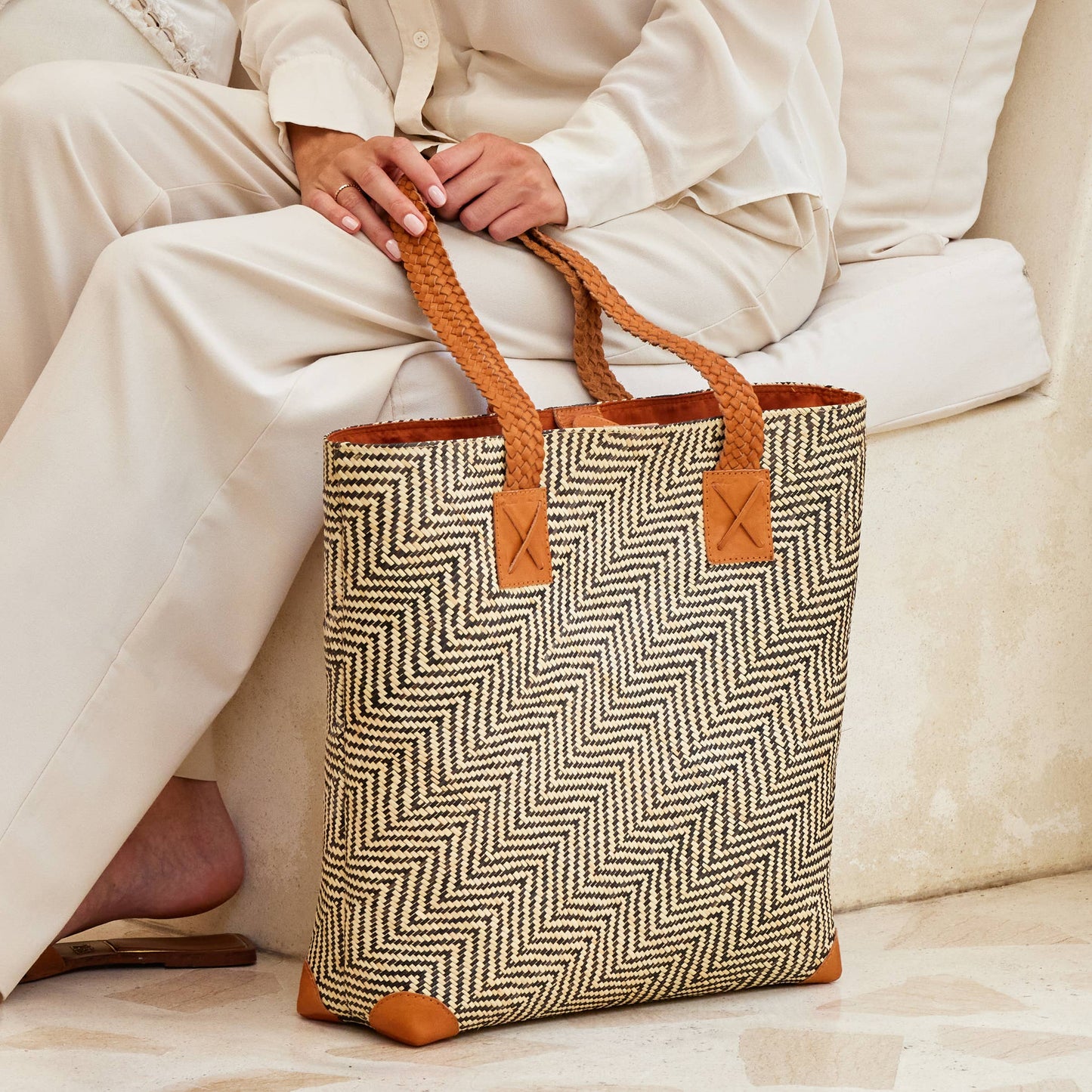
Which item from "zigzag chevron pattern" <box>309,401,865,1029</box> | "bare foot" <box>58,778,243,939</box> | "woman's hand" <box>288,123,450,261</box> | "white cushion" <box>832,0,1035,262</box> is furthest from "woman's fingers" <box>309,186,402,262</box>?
"white cushion" <box>832,0,1035,262</box>

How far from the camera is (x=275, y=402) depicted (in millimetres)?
794

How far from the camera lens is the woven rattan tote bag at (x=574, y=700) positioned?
69 centimetres

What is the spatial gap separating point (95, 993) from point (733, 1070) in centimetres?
43

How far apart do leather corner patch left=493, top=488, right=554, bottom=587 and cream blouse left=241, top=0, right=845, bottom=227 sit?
0.31 m

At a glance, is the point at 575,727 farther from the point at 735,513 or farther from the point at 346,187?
the point at 346,187

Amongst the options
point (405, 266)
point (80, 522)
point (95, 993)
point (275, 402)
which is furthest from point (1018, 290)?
point (95, 993)

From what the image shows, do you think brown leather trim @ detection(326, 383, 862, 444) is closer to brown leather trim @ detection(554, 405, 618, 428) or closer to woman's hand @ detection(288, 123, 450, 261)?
brown leather trim @ detection(554, 405, 618, 428)

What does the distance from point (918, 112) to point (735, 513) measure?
2.15ft

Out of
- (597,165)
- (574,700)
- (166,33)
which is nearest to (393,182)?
Result: (597,165)

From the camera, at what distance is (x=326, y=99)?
101cm

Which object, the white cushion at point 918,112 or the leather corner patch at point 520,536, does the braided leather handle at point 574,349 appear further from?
the white cushion at point 918,112

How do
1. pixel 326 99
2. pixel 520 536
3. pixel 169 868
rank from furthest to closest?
pixel 326 99, pixel 169 868, pixel 520 536

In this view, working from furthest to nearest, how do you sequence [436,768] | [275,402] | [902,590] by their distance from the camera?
[902,590], [275,402], [436,768]

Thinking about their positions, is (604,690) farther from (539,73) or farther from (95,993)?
→ (539,73)
